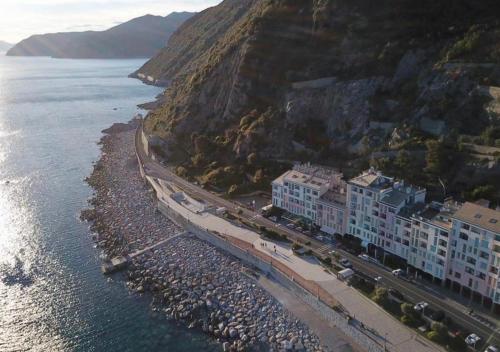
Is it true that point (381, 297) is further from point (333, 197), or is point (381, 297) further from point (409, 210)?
point (333, 197)

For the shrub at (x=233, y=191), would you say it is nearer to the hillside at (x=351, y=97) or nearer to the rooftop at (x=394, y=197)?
the hillside at (x=351, y=97)

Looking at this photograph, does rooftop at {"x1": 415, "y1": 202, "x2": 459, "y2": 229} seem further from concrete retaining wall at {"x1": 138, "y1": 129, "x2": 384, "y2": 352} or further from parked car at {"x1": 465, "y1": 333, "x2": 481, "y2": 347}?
concrete retaining wall at {"x1": 138, "y1": 129, "x2": 384, "y2": 352}

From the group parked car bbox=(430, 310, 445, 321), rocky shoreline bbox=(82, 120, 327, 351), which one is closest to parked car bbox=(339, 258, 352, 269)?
rocky shoreline bbox=(82, 120, 327, 351)

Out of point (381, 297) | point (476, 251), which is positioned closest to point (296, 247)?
point (381, 297)

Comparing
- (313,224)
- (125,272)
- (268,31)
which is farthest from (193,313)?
(268,31)

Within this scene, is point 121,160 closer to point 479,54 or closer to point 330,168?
point 330,168

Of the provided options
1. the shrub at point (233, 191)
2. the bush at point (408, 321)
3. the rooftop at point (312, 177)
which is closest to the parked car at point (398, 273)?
the bush at point (408, 321)
